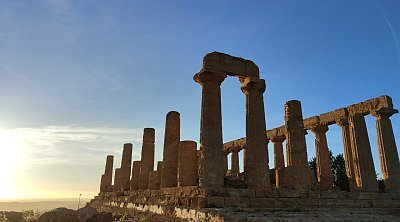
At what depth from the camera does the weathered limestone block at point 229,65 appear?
1513cm

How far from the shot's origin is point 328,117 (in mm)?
23312

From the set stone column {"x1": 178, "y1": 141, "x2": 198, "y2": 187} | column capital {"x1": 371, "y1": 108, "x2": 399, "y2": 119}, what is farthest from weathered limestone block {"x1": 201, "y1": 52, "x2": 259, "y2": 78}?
column capital {"x1": 371, "y1": 108, "x2": 399, "y2": 119}

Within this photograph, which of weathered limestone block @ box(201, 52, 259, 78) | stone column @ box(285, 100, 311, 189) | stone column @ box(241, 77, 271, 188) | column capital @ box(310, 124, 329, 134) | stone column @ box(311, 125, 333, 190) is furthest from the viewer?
column capital @ box(310, 124, 329, 134)

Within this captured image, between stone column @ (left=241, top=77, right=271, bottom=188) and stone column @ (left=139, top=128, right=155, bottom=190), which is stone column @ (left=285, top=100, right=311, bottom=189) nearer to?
stone column @ (left=241, top=77, right=271, bottom=188)

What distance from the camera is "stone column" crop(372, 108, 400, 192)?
66.9 ft

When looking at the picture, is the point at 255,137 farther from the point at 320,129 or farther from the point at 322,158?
the point at 320,129

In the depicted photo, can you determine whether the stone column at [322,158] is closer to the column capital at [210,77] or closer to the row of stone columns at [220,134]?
the row of stone columns at [220,134]

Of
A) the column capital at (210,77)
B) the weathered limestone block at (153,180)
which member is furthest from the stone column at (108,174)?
the column capital at (210,77)

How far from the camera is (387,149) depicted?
68.4 ft

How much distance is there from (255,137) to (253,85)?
258 centimetres

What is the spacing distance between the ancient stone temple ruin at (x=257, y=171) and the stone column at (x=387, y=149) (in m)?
0.06

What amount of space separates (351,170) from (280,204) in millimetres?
10996

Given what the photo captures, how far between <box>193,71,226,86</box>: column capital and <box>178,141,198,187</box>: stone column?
3.28 meters

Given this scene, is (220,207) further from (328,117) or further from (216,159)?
(328,117)
